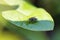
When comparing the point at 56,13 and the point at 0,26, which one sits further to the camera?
the point at 56,13

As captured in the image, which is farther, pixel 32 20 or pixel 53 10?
pixel 53 10

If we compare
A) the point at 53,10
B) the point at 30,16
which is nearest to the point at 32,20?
the point at 30,16

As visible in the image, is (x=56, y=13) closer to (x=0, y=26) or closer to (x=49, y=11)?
(x=49, y=11)

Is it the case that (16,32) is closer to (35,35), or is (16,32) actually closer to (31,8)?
(35,35)

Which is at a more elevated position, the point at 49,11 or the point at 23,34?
the point at 49,11

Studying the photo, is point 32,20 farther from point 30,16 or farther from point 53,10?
point 53,10

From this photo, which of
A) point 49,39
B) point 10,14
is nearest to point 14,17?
point 10,14

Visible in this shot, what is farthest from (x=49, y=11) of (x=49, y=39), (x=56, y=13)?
(x=49, y=39)
